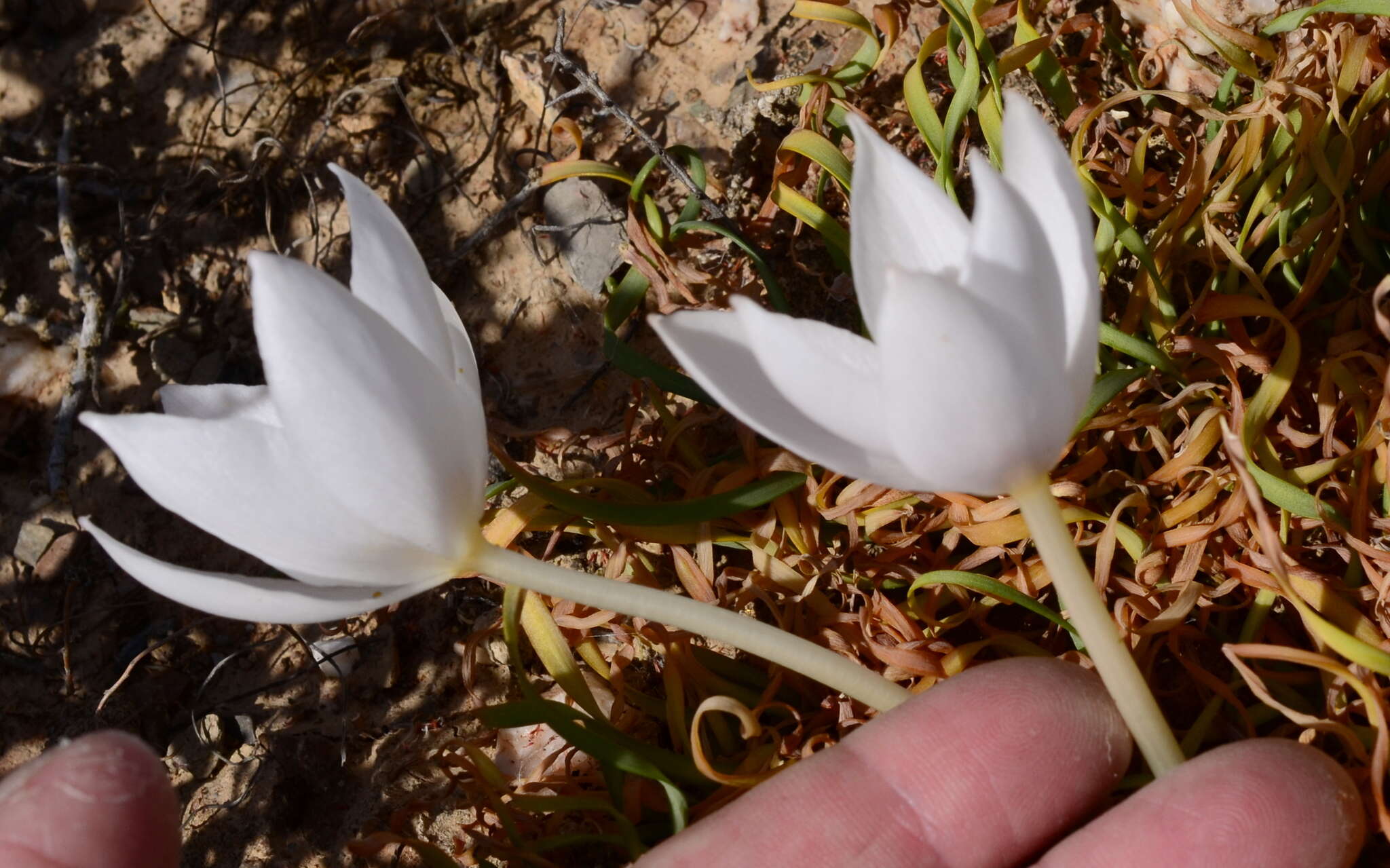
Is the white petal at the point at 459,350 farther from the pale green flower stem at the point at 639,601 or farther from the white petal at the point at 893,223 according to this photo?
the white petal at the point at 893,223

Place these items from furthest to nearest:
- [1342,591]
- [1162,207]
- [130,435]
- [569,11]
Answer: [569,11]
[1162,207]
[1342,591]
[130,435]

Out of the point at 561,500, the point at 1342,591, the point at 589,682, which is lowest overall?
the point at 589,682

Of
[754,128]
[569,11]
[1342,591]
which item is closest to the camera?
[1342,591]

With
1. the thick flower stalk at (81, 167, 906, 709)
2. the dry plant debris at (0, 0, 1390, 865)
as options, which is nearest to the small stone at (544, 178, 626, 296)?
the dry plant debris at (0, 0, 1390, 865)

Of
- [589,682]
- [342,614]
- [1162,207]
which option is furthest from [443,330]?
[1162,207]

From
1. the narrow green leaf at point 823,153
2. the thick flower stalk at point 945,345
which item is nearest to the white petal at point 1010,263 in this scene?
the thick flower stalk at point 945,345

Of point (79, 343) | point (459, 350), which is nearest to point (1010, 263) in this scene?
point (459, 350)

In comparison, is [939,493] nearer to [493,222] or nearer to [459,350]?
[459,350]

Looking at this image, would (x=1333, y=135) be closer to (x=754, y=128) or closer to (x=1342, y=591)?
(x=1342, y=591)
